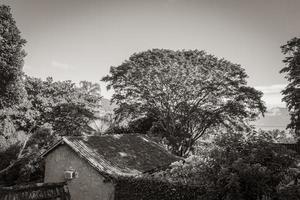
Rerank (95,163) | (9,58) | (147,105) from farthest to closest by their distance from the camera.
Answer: (147,105) < (9,58) < (95,163)

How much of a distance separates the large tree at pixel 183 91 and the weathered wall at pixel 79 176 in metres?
11.6

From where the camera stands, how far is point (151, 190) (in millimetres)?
15211

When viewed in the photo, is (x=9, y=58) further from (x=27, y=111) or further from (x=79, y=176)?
(x=79, y=176)

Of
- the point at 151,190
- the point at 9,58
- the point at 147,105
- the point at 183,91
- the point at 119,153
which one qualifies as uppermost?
the point at 9,58

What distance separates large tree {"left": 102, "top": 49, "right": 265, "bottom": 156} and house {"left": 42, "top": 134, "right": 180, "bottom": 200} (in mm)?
7829

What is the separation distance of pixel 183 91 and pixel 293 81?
1060 centimetres

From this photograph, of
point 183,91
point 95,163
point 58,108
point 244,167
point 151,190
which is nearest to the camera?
point 244,167

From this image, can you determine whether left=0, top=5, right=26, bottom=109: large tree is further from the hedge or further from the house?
the hedge

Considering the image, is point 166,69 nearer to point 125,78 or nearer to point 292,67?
point 125,78

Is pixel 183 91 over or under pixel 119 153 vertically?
over

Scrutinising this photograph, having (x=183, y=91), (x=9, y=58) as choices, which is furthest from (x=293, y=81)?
(x=9, y=58)

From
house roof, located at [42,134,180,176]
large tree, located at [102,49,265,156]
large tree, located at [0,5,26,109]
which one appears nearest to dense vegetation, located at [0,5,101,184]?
large tree, located at [0,5,26,109]

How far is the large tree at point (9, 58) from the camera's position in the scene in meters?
22.4

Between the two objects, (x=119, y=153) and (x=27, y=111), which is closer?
(x=119, y=153)
